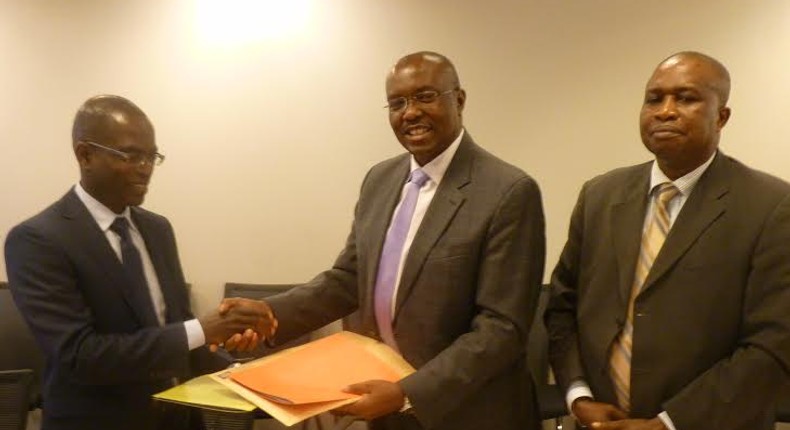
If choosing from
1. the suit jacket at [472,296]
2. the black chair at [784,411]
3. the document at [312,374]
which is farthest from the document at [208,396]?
the black chair at [784,411]

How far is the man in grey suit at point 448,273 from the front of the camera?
1879 millimetres

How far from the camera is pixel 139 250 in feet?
7.34

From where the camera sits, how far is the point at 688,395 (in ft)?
5.90

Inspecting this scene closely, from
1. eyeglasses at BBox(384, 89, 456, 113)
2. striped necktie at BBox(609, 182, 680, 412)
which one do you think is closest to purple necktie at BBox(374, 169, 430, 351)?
eyeglasses at BBox(384, 89, 456, 113)

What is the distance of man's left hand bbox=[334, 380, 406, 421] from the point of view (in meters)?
1.77

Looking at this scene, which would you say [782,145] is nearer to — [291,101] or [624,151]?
[624,151]

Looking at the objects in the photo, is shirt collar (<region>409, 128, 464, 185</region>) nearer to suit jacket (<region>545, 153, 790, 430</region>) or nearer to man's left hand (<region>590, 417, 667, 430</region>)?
suit jacket (<region>545, 153, 790, 430</region>)

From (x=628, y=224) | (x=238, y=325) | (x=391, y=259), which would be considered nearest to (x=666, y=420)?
(x=628, y=224)

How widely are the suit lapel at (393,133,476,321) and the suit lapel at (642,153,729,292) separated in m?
0.57

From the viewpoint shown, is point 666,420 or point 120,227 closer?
point 666,420

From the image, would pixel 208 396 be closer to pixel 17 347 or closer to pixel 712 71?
pixel 712 71

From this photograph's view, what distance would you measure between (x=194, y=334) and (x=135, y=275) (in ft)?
0.86

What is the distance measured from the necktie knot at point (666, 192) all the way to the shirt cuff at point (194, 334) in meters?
1.44

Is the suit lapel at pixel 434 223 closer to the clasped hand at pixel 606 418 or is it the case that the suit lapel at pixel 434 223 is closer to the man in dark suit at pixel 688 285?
the man in dark suit at pixel 688 285
